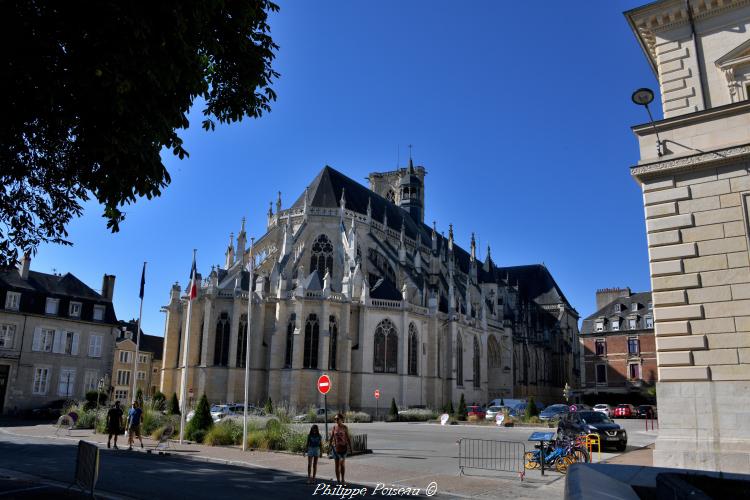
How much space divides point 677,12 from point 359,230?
34.6 meters

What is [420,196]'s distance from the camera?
72438 mm

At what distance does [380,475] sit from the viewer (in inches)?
530

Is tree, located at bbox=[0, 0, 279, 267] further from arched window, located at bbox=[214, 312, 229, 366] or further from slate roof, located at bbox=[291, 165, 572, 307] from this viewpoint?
slate roof, located at bbox=[291, 165, 572, 307]

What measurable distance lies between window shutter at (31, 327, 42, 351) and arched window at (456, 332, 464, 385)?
31407 millimetres

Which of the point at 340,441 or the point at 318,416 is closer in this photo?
the point at 340,441

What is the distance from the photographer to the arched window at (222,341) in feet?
132

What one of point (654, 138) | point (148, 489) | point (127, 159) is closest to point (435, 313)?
point (654, 138)

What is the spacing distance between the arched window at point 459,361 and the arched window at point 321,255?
12413 mm

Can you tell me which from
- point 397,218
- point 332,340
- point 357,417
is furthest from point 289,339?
point 397,218

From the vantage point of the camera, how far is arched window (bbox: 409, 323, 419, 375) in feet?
141

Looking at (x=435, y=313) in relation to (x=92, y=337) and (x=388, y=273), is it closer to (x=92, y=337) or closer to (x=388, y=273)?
(x=388, y=273)

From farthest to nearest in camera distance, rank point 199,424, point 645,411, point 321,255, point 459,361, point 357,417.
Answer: point 459,361 → point 321,255 → point 645,411 → point 357,417 → point 199,424

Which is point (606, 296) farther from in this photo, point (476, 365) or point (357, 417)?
→ point (357, 417)

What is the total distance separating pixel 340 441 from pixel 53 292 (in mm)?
38900
